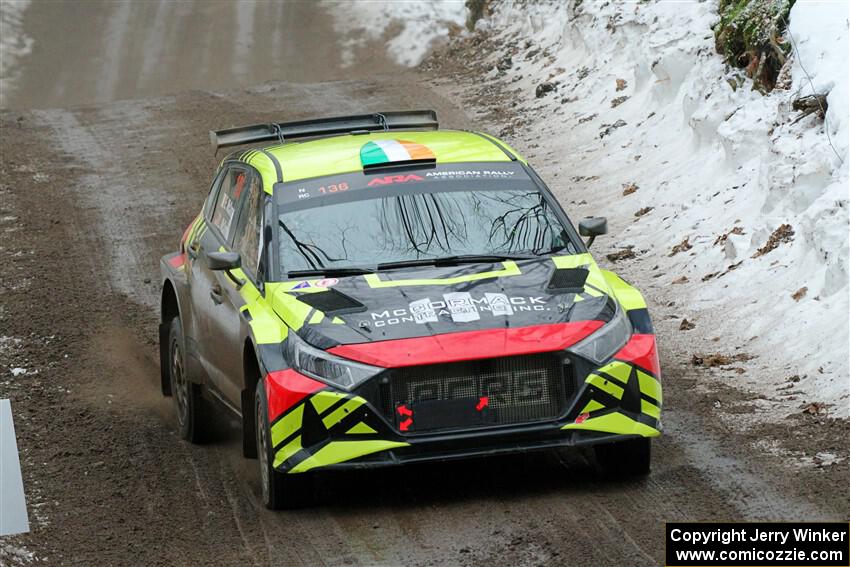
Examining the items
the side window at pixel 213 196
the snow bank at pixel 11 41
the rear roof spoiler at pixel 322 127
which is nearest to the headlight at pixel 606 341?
the rear roof spoiler at pixel 322 127

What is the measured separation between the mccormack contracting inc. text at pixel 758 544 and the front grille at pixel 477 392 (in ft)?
2.70

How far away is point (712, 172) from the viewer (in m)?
13.4

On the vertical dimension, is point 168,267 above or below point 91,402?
above

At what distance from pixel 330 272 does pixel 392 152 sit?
1.12 meters

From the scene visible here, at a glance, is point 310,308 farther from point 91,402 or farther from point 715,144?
point 715,144

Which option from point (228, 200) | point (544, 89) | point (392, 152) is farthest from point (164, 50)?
point (392, 152)

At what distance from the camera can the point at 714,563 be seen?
6105mm

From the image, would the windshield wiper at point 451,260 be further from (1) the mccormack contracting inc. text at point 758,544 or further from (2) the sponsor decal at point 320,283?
(1) the mccormack contracting inc. text at point 758,544

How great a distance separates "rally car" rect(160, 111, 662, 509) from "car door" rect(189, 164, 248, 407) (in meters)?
0.03

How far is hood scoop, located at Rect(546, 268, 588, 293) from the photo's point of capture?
24.1 feet

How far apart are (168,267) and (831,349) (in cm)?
432

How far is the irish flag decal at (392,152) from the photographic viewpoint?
27.6 feet

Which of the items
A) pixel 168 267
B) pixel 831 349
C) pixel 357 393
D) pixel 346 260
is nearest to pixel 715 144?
pixel 831 349

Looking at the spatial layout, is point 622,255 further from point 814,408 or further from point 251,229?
point 251,229
